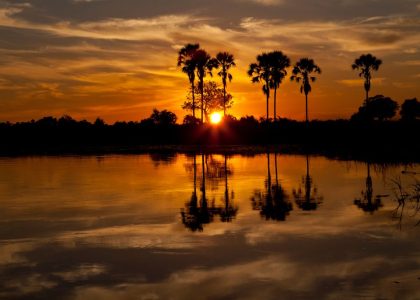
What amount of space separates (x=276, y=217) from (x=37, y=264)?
6942 millimetres

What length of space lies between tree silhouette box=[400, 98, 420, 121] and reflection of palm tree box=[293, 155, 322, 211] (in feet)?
401

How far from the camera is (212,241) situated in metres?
12.5

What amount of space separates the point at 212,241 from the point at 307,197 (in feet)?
26.1

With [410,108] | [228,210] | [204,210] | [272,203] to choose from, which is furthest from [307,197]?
[410,108]

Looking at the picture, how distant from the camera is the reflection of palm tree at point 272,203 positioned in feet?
52.9

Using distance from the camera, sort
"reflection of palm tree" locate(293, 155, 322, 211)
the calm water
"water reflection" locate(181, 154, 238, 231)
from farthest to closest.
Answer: "reflection of palm tree" locate(293, 155, 322, 211) → "water reflection" locate(181, 154, 238, 231) → the calm water

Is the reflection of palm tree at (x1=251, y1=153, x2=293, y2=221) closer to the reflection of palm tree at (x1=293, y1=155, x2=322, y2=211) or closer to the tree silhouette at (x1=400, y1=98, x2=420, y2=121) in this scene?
the reflection of palm tree at (x1=293, y1=155, x2=322, y2=211)

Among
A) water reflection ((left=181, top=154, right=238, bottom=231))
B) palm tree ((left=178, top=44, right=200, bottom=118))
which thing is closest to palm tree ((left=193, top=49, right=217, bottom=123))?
palm tree ((left=178, top=44, right=200, bottom=118))

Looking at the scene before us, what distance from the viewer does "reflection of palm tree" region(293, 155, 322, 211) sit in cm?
1761

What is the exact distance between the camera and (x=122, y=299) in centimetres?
855

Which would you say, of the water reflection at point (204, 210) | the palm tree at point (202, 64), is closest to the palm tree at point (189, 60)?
the palm tree at point (202, 64)

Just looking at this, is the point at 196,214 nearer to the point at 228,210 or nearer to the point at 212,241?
A: the point at 228,210

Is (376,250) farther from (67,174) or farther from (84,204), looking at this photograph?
(67,174)

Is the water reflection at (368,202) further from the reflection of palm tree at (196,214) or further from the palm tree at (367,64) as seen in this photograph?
the palm tree at (367,64)
